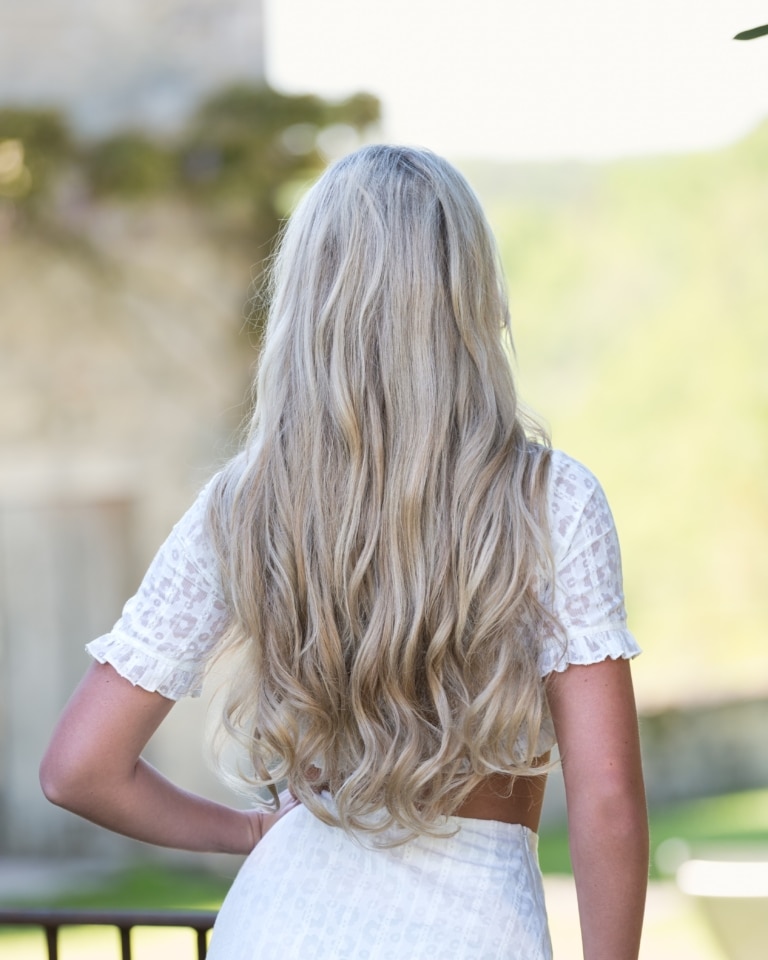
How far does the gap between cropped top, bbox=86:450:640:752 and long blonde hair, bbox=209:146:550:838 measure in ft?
0.08

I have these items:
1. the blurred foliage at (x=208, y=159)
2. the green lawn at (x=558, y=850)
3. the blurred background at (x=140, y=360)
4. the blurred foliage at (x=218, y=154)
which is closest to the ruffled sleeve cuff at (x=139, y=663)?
the blurred background at (x=140, y=360)

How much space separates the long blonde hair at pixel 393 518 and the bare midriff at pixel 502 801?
6cm

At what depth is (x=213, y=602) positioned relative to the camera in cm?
134

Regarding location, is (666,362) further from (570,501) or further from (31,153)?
(570,501)

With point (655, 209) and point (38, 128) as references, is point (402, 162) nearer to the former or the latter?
point (38, 128)

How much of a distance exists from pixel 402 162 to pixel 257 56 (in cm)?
481

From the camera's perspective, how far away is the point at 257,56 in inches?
227

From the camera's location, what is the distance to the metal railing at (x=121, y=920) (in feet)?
5.04

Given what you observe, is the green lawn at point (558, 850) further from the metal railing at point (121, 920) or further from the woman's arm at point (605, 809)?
the woman's arm at point (605, 809)

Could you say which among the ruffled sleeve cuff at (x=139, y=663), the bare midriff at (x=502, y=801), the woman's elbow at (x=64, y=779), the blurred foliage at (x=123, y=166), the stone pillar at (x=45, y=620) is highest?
the blurred foliage at (x=123, y=166)

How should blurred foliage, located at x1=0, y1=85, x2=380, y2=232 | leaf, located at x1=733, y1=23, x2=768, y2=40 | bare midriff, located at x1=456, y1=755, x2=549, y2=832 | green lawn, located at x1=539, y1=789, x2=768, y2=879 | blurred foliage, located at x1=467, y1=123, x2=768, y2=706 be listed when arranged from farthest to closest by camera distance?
1. blurred foliage, located at x1=467, y1=123, x2=768, y2=706
2. green lawn, located at x1=539, y1=789, x2=768, y2=879
3. blurred foliage, located at x1=0, y1=85, x2=380, y2=232
4. bare midriff, located at x1=456, y1=755, x2=549, y2=832
5. leaf, located at x1=733, y1=23, x2=768, y2=40

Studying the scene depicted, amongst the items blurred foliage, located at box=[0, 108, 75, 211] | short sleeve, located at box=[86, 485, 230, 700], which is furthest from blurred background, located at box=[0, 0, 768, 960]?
short sleeve, located at box=[86, 485, 230, 700]

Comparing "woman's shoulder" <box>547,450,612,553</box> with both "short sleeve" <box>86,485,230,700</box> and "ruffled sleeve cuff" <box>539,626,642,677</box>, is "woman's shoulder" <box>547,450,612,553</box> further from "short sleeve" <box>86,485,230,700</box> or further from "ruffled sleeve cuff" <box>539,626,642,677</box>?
"short sleeve" <box>86,485,230,700</box>

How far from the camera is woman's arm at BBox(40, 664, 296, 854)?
135 cm
